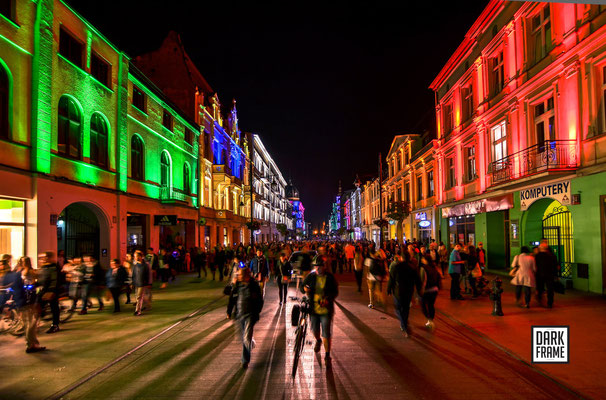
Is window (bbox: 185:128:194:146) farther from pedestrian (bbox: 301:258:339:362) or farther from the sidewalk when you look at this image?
pedestrian (bbox: 301:258:339:362)

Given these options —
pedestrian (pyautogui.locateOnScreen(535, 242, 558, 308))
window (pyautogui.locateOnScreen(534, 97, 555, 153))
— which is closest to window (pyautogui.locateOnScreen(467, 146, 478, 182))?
window (pyautogui.locateOnScreen(534, 97, 555, 153))

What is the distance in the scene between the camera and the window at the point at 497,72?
1983 cm

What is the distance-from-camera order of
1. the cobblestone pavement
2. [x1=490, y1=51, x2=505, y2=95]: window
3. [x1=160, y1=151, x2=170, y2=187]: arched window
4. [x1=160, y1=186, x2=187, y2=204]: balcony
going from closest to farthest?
the cobblestone pavement < [x1=490, y1=51, x2=505, y2=95]: window < [x1=160, y1=186, x2=187, y2=204]: balcony < [x1=160, y1=151, x2=170, y2=187]: arched window

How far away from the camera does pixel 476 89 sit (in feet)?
74.5

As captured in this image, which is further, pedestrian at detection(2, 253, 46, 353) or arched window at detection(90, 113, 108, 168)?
arched window at detection(90, 113, 108, 168)

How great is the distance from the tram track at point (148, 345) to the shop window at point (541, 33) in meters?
15.6

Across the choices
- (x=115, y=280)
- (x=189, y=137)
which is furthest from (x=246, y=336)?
(x=189, y=137)

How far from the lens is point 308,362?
7121mm

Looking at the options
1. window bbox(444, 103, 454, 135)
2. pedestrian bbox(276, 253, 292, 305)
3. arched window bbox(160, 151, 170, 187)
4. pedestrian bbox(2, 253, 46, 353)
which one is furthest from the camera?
window bbox(444, 103, 454, 135)

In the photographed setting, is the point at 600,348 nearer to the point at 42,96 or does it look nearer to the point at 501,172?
the point at 501,172

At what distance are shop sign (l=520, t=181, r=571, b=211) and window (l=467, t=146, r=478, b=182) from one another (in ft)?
20.3

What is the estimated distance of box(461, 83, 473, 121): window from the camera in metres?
24.0

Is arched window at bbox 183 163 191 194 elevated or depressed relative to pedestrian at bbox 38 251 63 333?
elevated

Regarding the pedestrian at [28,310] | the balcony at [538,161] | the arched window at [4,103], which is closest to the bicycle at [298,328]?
the pedestrian at [28,310]
